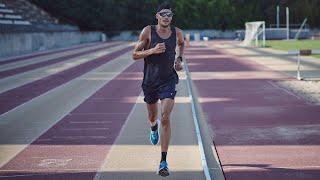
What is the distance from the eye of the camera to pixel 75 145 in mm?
10070

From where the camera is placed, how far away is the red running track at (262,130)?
823 centimetres

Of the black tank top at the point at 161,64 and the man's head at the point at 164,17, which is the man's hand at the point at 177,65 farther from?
the man's head at the point at 164,17

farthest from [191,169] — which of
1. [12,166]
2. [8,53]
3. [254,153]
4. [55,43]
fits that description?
[55,43]

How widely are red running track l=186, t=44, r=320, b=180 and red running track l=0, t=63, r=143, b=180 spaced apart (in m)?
1.88

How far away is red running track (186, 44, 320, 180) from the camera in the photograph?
8.23 metres

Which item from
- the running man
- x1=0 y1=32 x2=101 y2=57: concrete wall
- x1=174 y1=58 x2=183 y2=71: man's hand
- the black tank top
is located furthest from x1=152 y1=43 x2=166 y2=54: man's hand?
x1=0 y1=32 x2=101 y2=57: concrete wall

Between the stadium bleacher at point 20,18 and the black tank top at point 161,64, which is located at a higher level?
the stadium bleacher at point 20,18

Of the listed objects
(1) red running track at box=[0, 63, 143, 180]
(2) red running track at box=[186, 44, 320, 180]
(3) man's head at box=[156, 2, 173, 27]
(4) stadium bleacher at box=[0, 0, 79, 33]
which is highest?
(4) stadium bleacher at box=[0, 0, 79, 33]

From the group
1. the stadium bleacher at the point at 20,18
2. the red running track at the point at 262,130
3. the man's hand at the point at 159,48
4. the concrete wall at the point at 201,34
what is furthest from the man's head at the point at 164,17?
the concrete wall at the point at 201,34

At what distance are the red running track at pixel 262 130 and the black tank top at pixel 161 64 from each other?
4.82 ft

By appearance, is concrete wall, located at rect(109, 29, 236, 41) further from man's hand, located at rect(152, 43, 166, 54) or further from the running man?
man's hand, located at rect(152, 43, 166, 54)

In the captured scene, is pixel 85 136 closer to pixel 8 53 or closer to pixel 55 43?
pixel 8 53

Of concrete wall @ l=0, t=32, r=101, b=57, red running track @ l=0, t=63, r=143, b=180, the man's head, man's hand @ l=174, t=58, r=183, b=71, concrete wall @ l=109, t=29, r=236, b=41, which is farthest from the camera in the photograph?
concrete wall @ l=109, t=29, r=236, b=41

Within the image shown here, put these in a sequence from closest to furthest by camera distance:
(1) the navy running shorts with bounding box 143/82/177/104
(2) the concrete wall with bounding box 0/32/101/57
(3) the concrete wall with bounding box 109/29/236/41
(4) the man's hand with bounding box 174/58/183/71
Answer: (1) the navy running shorts with bounding box 143/82/177/104, (4) the man's hand with bounding box 174/58/183/71, (2) the concrete wall with bounding box 0/32/101/57, (3) the concrete wall with bounding box 109/29/236/41
